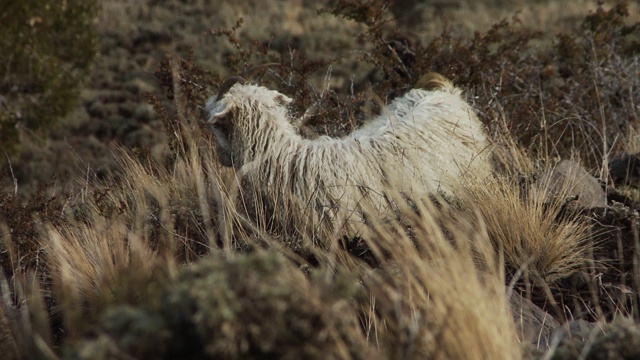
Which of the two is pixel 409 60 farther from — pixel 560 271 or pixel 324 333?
pixel 324 333

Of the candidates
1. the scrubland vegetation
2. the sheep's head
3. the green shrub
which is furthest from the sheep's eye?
the green shrub

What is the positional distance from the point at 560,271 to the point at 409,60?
15.0ft

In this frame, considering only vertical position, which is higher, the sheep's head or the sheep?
the sheep's head

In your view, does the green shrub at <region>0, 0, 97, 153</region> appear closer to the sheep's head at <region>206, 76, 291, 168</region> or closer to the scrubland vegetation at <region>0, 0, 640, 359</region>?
the scrubland vegetation at <region>0, 0, 640, 359</region>

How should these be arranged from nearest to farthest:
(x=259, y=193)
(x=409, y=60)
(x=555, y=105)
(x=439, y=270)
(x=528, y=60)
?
1. (x=439, y=270)
2. (x=259, y=193)
3. (x=555, y=105)
4. (x=409, y=60)
5. (x=528, y=60)

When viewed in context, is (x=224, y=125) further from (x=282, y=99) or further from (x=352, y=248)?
(x=352, y=248)

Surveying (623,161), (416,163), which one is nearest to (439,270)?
(416,163)

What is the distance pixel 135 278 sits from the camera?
11.6ft

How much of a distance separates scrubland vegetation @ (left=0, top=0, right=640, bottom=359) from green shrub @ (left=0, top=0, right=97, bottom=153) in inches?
4.2

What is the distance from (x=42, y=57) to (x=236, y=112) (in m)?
9.71

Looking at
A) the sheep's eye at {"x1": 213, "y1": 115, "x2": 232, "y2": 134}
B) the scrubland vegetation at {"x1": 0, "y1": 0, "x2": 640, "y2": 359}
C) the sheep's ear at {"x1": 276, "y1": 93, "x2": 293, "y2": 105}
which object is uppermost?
the sheep's ear at {"x1": 276, "y1": 93, "x2": 293, "y2": 105}

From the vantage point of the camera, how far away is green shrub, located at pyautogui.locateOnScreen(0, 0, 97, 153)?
13688mm

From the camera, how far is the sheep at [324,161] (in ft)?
17.7

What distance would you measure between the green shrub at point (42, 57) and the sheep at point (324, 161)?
28.0 ft
